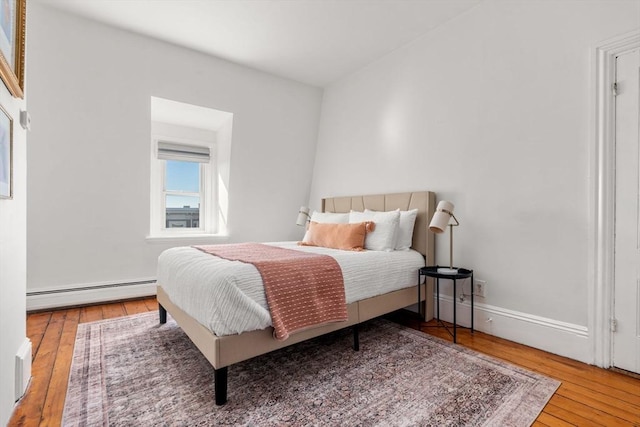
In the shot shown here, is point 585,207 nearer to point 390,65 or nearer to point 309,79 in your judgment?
point 390,65

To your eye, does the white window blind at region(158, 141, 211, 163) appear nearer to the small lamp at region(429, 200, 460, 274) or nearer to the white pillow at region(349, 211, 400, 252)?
the white pillow at region(349, 211, 400, 252)

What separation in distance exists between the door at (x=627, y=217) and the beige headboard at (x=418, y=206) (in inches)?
49.8

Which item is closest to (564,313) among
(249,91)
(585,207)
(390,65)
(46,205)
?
(585,207)

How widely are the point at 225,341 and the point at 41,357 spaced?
4.95 feet

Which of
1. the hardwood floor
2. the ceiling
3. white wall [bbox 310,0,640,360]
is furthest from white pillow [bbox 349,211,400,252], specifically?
the ceiling

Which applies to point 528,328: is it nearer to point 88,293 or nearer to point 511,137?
point 511,137

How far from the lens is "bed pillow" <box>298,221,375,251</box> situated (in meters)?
2.88

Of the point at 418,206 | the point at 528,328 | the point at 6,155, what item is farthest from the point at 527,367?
the point at 6,155

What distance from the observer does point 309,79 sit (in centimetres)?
426

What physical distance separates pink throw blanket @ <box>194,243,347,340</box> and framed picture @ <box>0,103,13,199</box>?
1112 mm

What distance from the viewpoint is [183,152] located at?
4.29 m

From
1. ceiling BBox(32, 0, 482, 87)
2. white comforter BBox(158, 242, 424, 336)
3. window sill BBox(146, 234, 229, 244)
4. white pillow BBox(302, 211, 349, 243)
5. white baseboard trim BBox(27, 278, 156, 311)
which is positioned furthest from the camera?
window sill BBox(146, 234, 229, 244)

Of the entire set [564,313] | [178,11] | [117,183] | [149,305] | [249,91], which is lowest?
[149,305]

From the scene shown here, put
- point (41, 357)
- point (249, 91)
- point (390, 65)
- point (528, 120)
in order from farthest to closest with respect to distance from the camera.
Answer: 1. point (249, 91)
2. point (390, 65)
3. point (528, 120)
4. point (41, 357)
